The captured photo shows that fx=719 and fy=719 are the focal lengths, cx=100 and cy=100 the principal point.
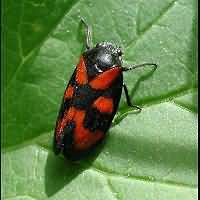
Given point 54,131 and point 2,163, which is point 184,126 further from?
point 2,163

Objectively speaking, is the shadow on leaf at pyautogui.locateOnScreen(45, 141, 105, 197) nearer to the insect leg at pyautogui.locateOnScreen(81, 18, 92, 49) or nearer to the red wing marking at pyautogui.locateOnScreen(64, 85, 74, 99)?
the red wing marking at pyautogui.locateOnScreen(64, 85, 74, 99)

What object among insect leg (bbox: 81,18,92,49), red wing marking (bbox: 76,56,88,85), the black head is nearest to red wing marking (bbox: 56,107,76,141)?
red wing marking (bbox: 76,56,88,85)

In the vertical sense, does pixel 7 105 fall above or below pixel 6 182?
above

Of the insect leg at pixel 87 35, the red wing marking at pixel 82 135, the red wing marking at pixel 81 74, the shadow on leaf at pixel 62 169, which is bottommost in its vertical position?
the shadow on leaf at pixel 62 169

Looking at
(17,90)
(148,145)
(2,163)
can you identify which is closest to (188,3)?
(148,145)

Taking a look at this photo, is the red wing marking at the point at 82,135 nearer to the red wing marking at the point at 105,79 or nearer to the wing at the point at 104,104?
the wing at the point at 104,104

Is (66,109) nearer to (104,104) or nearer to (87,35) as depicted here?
(104,104)

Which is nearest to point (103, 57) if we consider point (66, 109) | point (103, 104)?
point (103, 104)

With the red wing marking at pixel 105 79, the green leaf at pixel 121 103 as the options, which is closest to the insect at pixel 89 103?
the red wing marking at pixel 105 79
